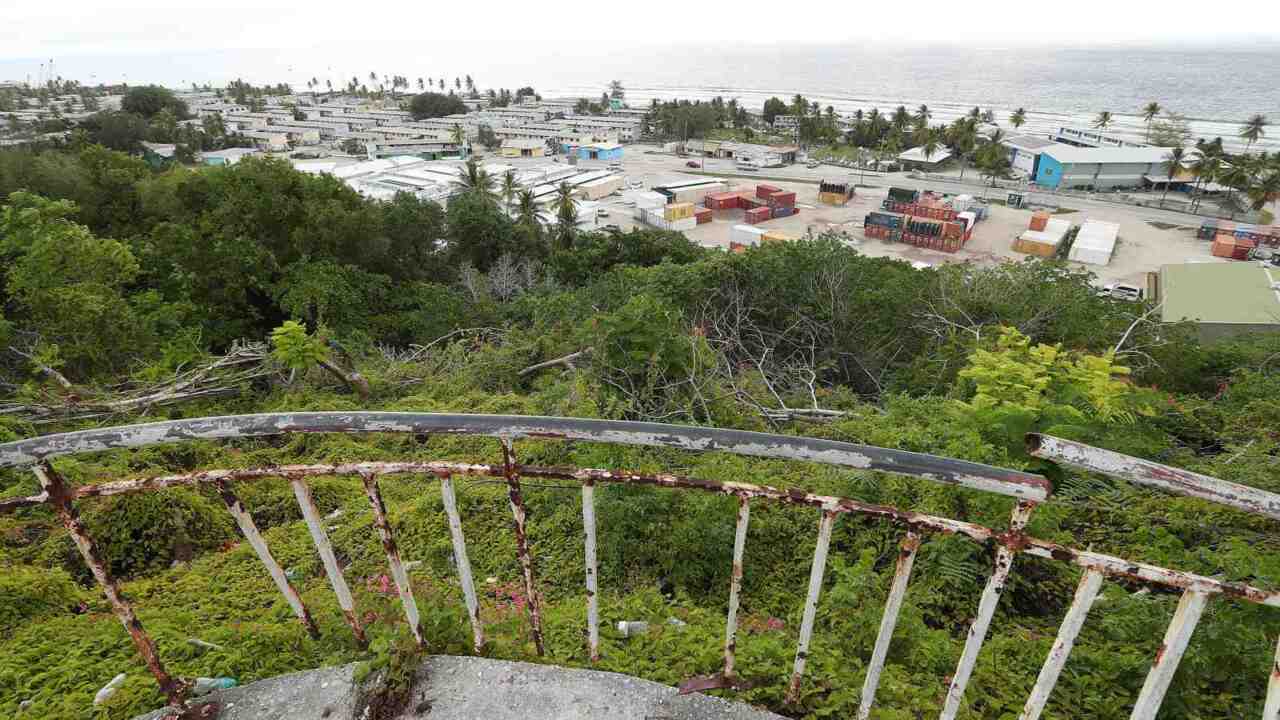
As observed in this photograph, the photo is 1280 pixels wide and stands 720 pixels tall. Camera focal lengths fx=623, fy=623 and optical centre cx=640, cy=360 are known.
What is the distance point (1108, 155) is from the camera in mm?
52594

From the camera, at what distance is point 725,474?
527cm

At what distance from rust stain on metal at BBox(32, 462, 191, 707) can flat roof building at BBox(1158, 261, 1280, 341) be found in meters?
22.7

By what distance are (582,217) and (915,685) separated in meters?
37.2

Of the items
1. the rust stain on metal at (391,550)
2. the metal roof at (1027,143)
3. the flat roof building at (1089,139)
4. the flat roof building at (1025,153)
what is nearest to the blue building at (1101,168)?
the flat roof building at (1025,153)

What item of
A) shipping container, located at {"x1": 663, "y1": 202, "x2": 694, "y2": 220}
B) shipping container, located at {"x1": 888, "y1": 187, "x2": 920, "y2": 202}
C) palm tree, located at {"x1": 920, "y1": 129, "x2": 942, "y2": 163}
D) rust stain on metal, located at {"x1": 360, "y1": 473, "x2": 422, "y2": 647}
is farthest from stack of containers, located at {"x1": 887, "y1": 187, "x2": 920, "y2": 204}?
rust stain on metal, located at {"x1": 360, "y1": 473, "x2": 422, "y2": 647}

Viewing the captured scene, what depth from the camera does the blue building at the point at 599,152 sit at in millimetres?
63812

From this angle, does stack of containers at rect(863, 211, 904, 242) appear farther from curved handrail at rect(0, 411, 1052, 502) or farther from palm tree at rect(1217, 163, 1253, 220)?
curved handrail at rect(0, 411, 1052, 502)

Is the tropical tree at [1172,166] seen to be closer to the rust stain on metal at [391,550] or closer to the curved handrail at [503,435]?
the curved handrail at [503,435]

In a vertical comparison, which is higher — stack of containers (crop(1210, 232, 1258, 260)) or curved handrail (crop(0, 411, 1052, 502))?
curved handrail (crop(0, 411, 1052, 502))

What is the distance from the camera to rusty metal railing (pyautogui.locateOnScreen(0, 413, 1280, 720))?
4.79ft

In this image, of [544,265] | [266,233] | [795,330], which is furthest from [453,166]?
[795,330]

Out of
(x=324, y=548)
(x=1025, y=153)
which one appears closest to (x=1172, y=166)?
(x=1025, y=153)

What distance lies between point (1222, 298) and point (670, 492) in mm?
24291

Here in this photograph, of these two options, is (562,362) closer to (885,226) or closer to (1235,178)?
(885,226)
